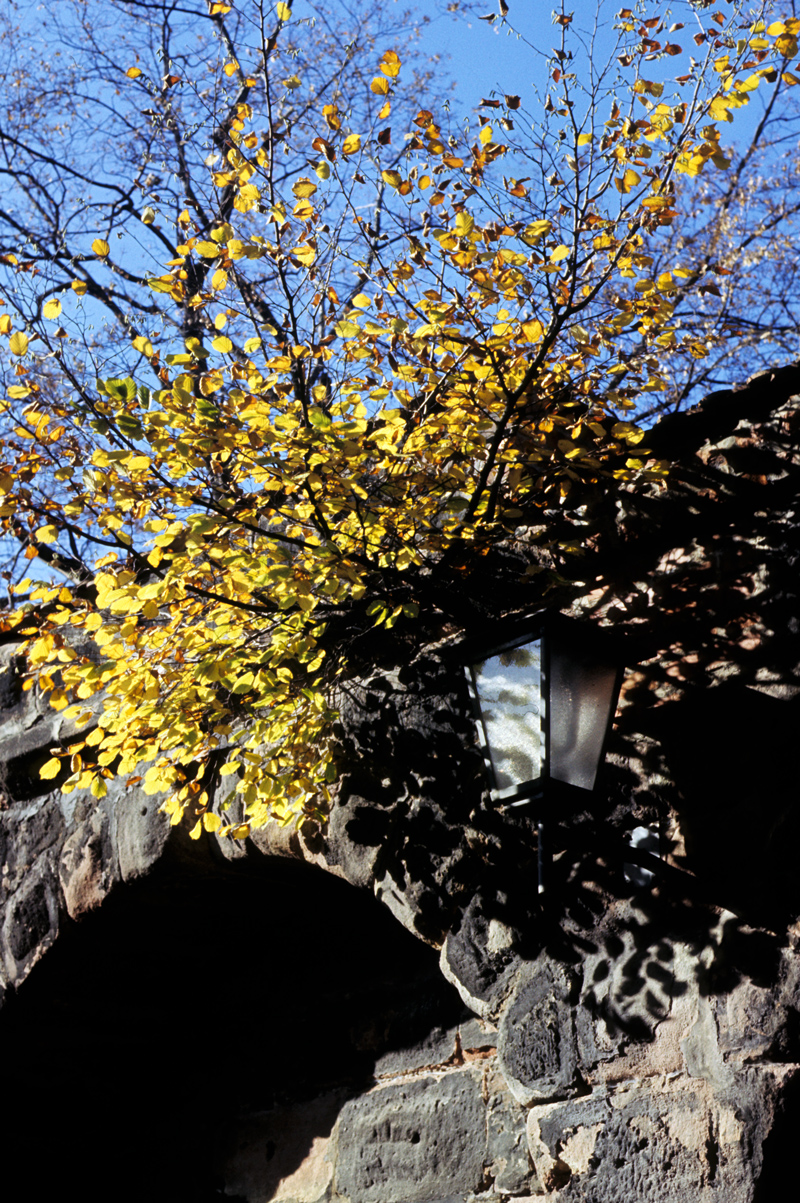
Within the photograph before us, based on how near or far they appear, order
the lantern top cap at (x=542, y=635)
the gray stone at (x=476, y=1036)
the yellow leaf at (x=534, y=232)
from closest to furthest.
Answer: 1. the lantern top cap at (x=542, y=635)
2. the yellow leaf at (x=534, y=232)
3. the gray stone at (x=476, y=1036)

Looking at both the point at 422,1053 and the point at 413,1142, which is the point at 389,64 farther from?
the point at 413,1142

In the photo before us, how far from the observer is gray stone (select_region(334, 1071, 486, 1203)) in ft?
8.82

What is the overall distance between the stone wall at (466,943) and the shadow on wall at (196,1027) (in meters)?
0.01

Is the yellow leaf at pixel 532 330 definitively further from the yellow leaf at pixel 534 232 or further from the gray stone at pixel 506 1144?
the gray stone at pixel 506 1144

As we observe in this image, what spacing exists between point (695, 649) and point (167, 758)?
1.46 metres

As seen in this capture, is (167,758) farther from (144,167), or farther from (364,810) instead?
(144,167)

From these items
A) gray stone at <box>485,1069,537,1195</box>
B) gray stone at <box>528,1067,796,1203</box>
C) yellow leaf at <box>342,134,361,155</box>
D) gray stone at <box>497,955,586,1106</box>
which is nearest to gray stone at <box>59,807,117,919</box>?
gray stone at <box>485,1069,537,1195</box>

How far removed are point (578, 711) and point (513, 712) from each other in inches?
5.2

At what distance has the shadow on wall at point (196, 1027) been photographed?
3.21 metres

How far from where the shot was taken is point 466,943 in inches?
94.0

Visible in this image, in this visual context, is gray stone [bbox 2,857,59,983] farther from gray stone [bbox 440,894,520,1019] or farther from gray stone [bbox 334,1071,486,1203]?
gray stone [bbox 440,894,520,1019]

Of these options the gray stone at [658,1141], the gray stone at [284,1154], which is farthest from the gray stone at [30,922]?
the gray stone at [658,1141]

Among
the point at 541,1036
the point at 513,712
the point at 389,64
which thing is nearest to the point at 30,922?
the point at 541,1036

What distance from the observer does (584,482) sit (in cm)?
253
